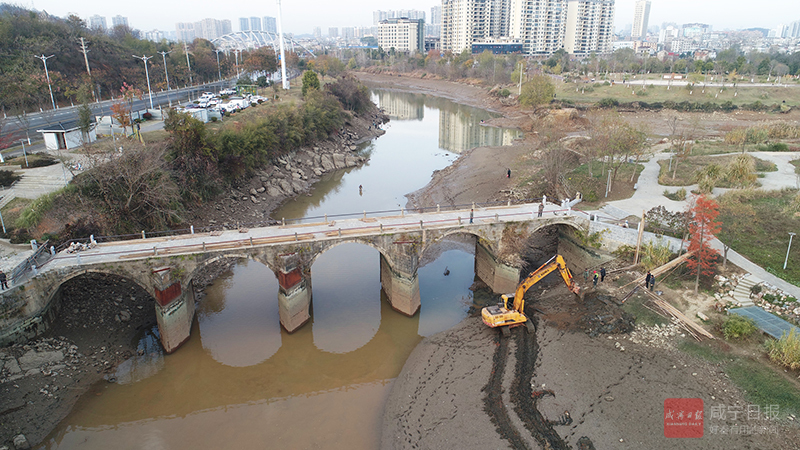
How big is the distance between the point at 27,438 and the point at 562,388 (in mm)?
22808

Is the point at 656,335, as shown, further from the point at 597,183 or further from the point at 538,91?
the point at 538,91

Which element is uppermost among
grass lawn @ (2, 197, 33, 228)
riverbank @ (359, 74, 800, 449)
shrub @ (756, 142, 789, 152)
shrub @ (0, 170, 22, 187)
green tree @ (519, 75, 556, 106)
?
green tree @ (519, 75, 556, 106)

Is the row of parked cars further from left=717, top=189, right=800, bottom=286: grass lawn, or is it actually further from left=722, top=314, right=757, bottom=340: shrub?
left=722, top=314, right=757, bottom=340: shrub

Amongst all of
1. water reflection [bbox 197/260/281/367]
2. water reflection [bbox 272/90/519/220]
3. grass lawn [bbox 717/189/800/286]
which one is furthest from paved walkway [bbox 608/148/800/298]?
water reflection [bbox 197/260/281/367]

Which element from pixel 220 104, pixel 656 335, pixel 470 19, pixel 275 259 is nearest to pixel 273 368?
pixel 275 259

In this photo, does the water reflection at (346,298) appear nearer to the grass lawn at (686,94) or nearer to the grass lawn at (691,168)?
the grass lawn at (691,168)

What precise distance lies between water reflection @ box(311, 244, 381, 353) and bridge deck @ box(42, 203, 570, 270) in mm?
5024

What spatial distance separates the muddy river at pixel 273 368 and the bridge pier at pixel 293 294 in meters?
0.74

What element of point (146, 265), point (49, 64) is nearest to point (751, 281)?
point (146, 265)

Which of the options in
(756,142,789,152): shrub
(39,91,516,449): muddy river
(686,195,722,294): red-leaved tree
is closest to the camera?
(39,91,516,449): muddy river

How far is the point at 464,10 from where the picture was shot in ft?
640

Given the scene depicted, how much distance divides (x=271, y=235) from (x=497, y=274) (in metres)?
14.4

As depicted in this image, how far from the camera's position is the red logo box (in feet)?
58.8

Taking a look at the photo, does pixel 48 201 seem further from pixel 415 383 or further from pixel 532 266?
pixel 532 266
